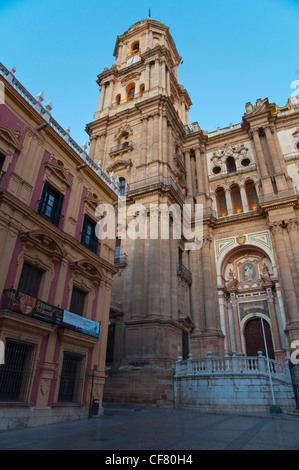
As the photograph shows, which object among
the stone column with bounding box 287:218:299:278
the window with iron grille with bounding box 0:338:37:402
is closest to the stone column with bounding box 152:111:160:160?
the stone column with bounding box 287:218:299:278

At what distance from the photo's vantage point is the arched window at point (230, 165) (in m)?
33.2

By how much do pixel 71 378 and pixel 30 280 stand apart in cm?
426

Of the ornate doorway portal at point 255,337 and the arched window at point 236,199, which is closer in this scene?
the ornate doorway portal at point 255,337

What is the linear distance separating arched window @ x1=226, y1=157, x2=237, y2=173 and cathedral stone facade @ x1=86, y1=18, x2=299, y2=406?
0.37ft

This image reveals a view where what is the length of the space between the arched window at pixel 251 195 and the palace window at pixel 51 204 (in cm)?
2107

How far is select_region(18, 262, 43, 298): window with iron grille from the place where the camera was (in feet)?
37.3

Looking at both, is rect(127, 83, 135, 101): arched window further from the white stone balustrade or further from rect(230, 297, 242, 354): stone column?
the white stone balustrade

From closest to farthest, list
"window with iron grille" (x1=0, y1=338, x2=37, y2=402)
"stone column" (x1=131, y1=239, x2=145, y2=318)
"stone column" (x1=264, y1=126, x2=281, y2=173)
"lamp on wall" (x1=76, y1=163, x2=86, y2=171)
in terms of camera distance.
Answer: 1. "window with iron grille" (x1=0, y1=338, x2=37, y2=402)
2. "lamp on wall" (x1=76, y1=163, x2=86, y2=171)
3. "stone column" (x1=131, y1=239, x2=145, y2=318)
4. "stone column" (x1=264, y1=126, x2=281, y2=173)

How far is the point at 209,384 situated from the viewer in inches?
638

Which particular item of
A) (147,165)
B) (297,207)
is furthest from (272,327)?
(147,165)

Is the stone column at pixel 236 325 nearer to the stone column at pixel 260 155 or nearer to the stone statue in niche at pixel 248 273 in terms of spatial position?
the stone statue in niche at pixel 248 273

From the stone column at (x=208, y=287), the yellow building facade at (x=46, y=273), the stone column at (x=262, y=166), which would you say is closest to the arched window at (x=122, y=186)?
the stone column at (x=208, y=287)
